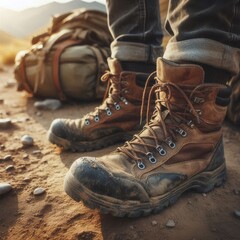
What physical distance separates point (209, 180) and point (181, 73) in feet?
1.56

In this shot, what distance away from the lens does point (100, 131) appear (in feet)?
5.81

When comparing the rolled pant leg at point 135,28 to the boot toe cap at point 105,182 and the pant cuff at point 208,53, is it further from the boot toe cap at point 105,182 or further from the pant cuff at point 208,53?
the boot toe cap at point 105,182

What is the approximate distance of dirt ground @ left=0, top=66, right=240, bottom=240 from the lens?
1.13 meters

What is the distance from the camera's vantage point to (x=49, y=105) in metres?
2.77

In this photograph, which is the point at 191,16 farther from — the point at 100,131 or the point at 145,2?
the point at 100,131

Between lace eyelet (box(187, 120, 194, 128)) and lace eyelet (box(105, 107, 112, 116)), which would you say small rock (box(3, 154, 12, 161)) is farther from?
lace eyelet (box(187, 120, 194, 128))

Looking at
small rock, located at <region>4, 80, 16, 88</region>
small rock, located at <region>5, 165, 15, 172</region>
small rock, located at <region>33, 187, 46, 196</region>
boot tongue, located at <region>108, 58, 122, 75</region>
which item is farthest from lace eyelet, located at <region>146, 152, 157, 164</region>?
small rock, located at <region>4, 80, 16, 88</region>

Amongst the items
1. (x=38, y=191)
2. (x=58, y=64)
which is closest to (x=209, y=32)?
(x=38, y=191)

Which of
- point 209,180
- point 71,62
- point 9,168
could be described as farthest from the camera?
point 71,62

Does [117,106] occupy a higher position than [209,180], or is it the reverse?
[117,106]

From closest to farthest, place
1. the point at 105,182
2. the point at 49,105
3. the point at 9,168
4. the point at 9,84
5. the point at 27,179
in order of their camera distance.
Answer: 1. the point at 105,182
2. the point at 27,179
3. the point at 9,168
4. the point at 49,105
5. the point at 9,84

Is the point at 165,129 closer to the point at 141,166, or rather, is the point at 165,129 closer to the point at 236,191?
the point at 141,166

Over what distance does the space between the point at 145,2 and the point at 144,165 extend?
2.82 feet

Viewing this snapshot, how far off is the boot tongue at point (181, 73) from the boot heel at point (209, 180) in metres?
0.39
